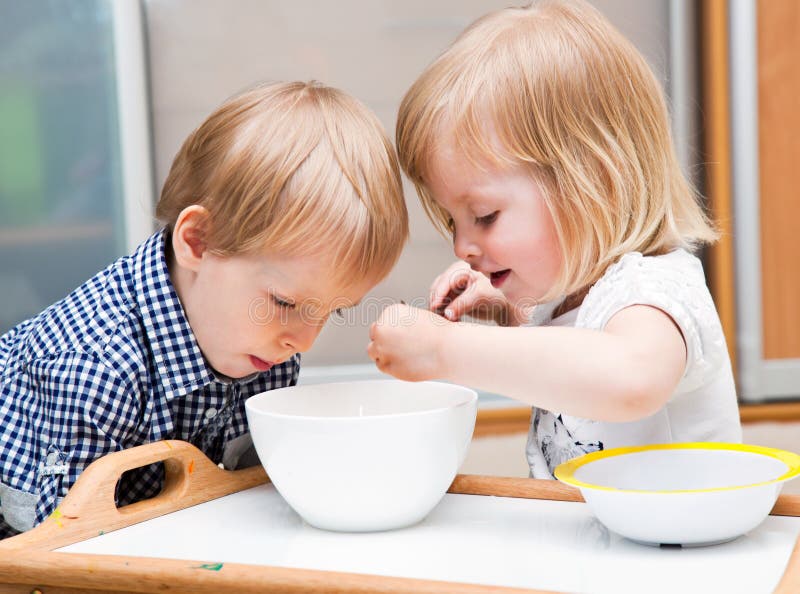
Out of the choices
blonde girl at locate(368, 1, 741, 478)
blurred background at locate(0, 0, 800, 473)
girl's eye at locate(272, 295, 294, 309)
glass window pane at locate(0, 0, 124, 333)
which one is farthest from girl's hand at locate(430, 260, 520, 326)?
glass window pane at locate(0, 0, 124, 333)

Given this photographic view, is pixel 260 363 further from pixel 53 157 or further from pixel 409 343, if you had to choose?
pixel 53 157

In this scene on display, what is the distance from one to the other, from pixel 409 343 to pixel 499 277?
0.71ft

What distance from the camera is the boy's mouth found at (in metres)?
0.90

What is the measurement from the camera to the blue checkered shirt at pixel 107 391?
0.81m

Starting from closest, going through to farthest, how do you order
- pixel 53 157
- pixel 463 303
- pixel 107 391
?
1. pixel 107 391
2. pixel 463 303
3. pixel 53 157

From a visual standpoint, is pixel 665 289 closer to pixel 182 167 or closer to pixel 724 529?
pixel 724 529

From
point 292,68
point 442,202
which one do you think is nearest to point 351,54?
point 292,68

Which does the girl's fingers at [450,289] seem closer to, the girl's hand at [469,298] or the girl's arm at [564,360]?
the girl's hand at [469,298]

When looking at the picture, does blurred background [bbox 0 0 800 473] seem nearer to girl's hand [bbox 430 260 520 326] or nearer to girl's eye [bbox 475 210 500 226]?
girl's hand [bbox 430 260 520 326]

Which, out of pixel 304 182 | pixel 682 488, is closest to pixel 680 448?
pixel 682 488

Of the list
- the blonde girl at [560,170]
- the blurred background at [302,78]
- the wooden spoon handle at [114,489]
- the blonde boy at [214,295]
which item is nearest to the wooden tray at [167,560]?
the wooden spoon handle at [114,489]

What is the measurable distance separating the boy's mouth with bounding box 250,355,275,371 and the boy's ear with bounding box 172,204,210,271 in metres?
0.11

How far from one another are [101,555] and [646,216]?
0.57 m

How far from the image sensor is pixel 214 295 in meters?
0.88
